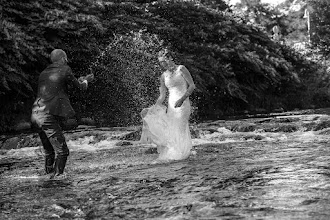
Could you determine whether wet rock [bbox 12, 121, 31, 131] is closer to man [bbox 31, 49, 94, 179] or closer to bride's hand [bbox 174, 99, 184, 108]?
bride's hand [bbox 174, 99, 184, 108]

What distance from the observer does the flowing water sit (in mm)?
4672

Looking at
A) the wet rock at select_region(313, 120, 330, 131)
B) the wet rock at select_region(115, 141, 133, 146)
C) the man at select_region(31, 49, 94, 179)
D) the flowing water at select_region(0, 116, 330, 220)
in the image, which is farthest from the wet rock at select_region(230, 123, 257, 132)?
the man at select_region(31, 49, 94, 179)

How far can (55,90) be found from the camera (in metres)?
7.13

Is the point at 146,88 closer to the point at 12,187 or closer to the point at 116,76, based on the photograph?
the point at 116,76

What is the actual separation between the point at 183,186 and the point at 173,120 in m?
3.17

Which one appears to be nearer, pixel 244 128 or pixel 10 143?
pixel 10 143

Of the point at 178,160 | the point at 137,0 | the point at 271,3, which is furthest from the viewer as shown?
the point at 271,3

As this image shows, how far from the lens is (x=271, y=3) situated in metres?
70.7

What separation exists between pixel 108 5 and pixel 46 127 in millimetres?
18313

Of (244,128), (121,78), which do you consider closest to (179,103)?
(244,128)

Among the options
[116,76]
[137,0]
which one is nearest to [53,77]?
[116,76]

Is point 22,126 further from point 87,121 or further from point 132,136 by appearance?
point 132,136

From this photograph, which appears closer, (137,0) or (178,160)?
(178,160)

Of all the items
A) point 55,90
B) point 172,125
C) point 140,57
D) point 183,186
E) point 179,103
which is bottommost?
point 183,186
